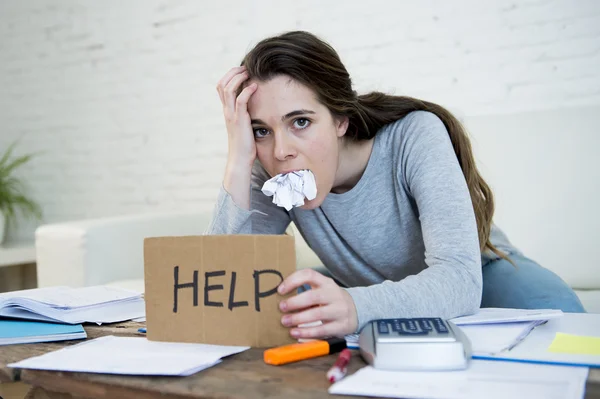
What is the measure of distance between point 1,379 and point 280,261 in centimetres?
39

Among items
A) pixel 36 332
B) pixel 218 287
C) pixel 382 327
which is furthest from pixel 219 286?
pixel 36 332

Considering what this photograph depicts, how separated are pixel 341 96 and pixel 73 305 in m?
0.66

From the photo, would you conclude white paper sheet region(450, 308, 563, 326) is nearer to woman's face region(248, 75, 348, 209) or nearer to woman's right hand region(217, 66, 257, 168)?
woman's face region(248, 75, 348, 209)

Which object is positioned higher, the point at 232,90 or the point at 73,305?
the point at 232,90

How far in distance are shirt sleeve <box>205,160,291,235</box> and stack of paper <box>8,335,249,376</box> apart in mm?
502

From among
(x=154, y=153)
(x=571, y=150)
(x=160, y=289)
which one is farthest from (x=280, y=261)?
(x=154, y=153)

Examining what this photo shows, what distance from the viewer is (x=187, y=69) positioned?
315 centimetres

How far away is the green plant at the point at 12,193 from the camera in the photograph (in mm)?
3426

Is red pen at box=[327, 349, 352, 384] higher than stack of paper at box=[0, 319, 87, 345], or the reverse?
red pen at box=[327, 349, 352, 384]

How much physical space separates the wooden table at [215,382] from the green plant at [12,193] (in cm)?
283

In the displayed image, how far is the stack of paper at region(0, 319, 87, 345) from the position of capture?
0.97 meters

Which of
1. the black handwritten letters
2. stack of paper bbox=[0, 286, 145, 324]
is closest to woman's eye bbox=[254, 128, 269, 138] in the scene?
stack of paper bbox=[0, 286, 145, 324]

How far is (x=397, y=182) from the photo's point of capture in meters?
1.42

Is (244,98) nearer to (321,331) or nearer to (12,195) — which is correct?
(321,331)
